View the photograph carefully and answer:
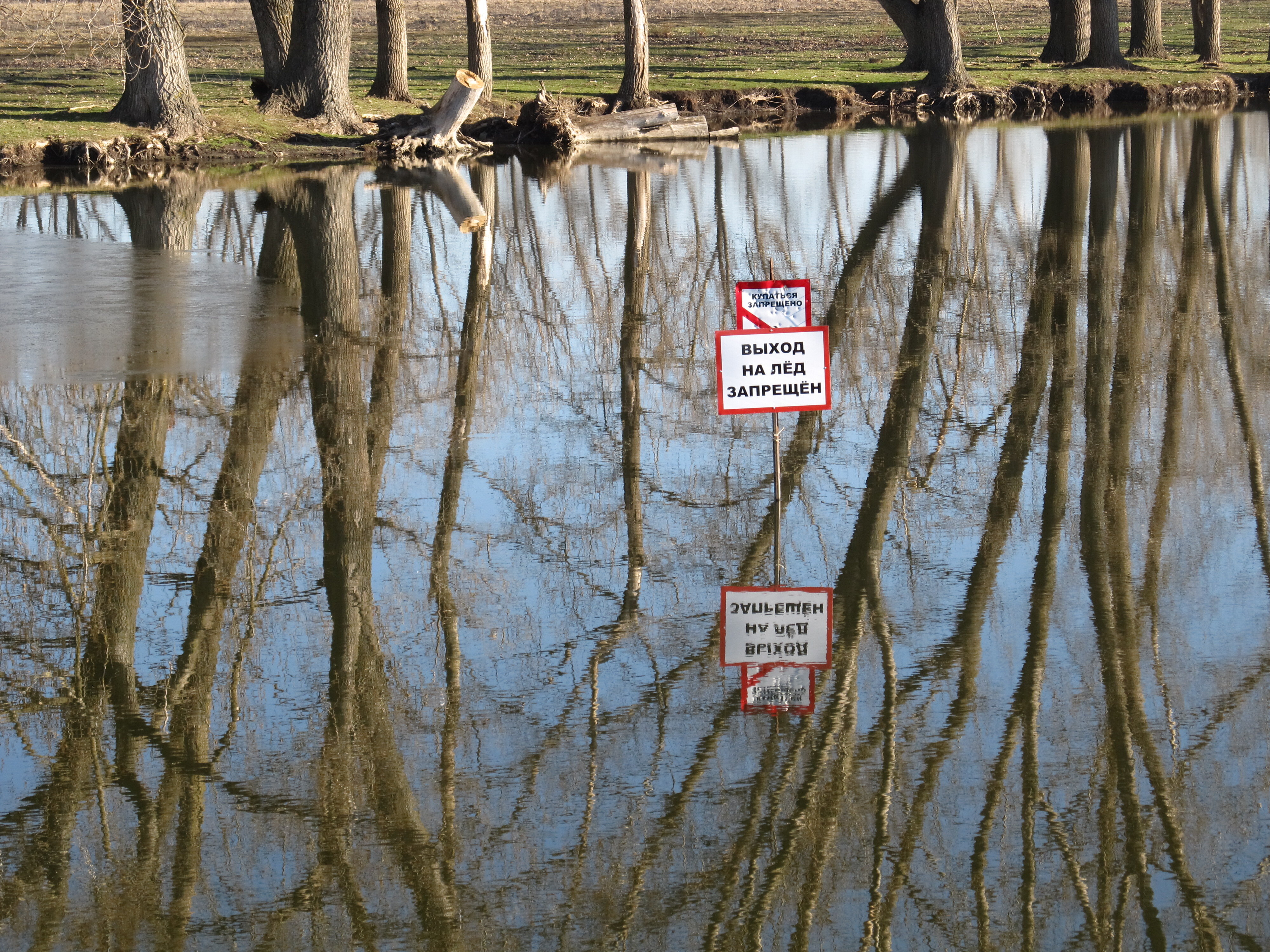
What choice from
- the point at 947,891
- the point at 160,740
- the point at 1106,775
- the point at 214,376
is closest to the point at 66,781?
the point at 160,740

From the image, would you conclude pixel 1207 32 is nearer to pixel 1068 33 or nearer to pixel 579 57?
pixel 1068 33

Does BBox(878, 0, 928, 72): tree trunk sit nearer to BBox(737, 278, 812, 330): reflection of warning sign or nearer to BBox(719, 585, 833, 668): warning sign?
BBox(737, 278, 812, 330): reflection of warning sign

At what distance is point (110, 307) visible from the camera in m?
14.8

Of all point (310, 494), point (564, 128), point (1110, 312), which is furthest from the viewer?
point (564, 128)

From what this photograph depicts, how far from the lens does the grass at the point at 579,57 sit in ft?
101

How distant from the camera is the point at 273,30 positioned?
32.6 meters

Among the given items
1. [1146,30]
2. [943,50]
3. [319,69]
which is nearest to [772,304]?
[319,69]

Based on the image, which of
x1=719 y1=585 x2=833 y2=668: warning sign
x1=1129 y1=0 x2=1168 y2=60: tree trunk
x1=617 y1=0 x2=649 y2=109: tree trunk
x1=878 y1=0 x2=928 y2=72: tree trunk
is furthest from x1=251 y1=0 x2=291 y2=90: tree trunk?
x1=719 y1=585 x2=833 y2=668: warning sign

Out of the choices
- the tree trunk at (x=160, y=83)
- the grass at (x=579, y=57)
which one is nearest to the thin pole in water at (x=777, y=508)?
the grass at (x=579, y=57)

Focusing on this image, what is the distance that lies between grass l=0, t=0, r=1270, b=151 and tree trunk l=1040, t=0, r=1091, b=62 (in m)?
0.94

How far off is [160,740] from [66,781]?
0.43m

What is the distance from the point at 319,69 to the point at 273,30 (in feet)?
10.4

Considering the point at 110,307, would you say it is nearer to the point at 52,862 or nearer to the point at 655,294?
the point at 655,294

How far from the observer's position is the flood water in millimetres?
5238
